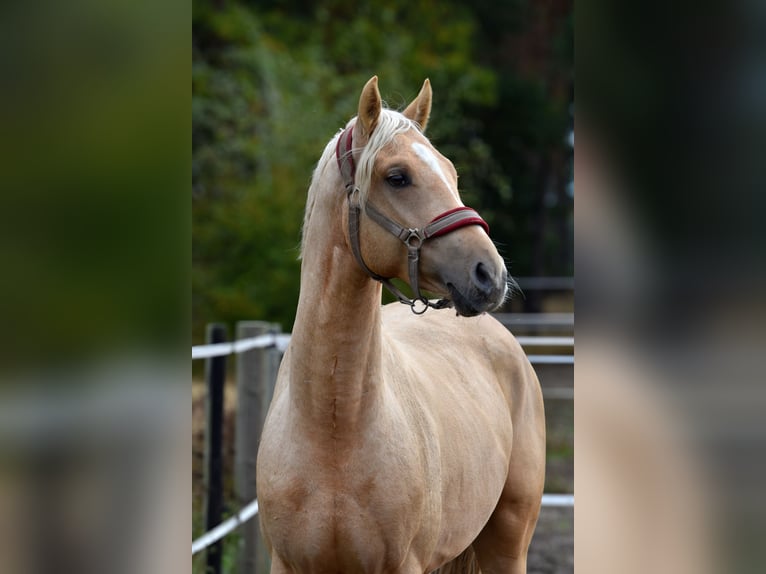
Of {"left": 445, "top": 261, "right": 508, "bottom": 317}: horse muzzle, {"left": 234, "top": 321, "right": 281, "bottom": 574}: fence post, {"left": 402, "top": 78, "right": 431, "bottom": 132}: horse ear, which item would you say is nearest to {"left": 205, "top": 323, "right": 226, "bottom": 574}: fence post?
{"left": 234, "top": 321, "right": 281, "bottom": 574}: fence post

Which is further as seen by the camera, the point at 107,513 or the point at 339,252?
the point at 339,252

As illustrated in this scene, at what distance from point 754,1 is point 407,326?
2.94m

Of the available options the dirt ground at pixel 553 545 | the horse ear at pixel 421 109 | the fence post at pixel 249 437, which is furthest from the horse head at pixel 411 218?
the dirt ground at pixel 553 545

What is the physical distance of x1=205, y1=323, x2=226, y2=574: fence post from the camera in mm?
4254

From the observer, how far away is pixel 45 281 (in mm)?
607

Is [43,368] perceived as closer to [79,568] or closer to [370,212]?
[79,568]

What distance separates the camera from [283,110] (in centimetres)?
1005

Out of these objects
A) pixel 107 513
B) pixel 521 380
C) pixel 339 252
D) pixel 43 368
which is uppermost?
pixel 339 252

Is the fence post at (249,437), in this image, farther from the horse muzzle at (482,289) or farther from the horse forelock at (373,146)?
the horse muzzle at (482,289)

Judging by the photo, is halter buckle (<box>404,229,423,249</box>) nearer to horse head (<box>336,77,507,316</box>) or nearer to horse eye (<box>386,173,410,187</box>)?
horse head (<box>336,77,507,316</box>)

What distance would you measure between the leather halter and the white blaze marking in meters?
0.10

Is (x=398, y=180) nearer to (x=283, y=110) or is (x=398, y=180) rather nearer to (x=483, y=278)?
(x=483, y=278)

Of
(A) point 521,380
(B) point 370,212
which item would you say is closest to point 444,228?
(B) point 370,212

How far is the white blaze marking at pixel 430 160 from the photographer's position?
2.22m
